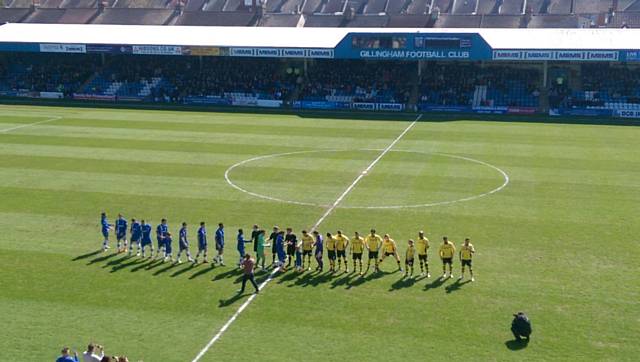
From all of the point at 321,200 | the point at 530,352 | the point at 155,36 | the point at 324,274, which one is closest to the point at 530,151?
the point at 321,200

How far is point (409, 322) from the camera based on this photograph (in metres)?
17.6

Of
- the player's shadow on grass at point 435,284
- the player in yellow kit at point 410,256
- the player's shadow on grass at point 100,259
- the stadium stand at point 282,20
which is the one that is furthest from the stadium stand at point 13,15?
the player's shadow on grass at point 435,284

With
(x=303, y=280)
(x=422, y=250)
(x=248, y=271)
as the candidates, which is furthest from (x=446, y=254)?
(x=248, y=271)

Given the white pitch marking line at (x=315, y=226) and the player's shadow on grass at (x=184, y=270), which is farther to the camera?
the player's shadow on grass at (x=184, y=270)

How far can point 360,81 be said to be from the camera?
195 ft

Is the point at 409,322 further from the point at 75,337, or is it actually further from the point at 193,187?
the point at 193,187

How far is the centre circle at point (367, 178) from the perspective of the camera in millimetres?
29172

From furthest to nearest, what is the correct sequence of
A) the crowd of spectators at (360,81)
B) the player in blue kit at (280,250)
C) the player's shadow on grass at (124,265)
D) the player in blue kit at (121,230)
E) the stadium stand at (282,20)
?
the stadium stand at (282,20)
the crowd of spectators at (360,81)
the player in blue kit at (121,230)
the player in blue kit at (280,250)
the player's shadow on grass at (124,265)

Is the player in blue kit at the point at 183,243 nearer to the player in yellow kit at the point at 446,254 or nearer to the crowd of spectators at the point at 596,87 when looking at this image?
the player in yellow kit at the point at 446,254

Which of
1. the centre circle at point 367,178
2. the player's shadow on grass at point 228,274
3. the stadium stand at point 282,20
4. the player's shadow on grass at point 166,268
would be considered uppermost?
the stadium stand at point 282,20

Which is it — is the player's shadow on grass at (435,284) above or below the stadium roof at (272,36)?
below

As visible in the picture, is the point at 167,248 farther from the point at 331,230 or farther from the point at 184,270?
the point at 331,230

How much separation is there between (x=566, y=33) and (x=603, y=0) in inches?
922

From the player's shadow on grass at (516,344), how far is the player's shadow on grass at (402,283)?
4.12 meters
